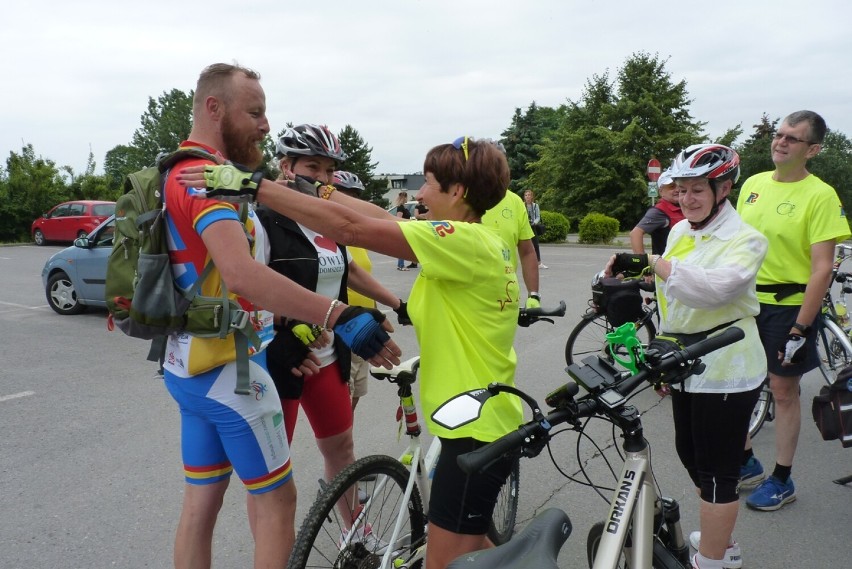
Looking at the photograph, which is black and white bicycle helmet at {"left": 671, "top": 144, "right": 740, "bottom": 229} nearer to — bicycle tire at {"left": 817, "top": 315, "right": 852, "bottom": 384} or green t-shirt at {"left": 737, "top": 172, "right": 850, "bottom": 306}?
green t-shirt at {"left": 737, "top": 172, "right": 850, "bottom": 306}

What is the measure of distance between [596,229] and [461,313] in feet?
71.1

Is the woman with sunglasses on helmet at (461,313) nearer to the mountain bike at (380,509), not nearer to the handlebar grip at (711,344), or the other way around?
the mountain bike at (380,509)

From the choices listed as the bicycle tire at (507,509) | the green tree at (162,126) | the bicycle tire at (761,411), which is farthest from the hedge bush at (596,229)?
the green tree at (162,126)

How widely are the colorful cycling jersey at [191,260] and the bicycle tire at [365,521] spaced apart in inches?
25.2

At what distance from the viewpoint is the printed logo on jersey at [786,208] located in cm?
347

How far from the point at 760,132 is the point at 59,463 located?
45841mm

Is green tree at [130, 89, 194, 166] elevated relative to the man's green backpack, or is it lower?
elevated

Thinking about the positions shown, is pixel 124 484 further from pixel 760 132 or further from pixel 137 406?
pixel 760 132

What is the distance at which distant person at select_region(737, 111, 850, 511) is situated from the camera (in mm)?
3385

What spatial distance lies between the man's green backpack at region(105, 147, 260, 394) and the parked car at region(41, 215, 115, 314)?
8081mm

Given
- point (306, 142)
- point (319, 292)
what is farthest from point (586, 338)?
point (306, 142)

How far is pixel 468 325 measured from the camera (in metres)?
2.02

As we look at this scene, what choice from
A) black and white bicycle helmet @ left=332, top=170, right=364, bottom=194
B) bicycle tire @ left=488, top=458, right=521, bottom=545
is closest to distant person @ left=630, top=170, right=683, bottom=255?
black and white bicycle helmet @ left=332, top=170, right=364, bottom=194

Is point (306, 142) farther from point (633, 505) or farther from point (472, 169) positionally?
point (633, 505)
